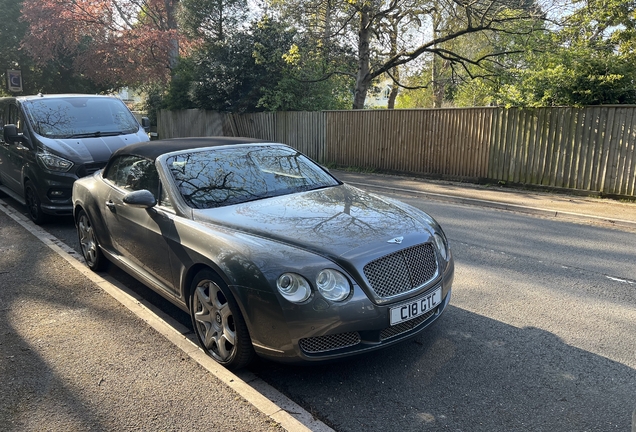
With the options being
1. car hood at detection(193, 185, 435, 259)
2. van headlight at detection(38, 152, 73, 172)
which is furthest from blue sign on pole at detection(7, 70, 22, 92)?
car hood at detection(193, 185, 435, 259)

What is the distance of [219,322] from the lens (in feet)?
11.6

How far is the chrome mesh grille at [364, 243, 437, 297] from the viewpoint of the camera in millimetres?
3239

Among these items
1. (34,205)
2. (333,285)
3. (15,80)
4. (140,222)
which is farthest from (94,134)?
(15,80)

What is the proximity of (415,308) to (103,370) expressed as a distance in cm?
223

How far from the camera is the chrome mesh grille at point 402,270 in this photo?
10.6ft

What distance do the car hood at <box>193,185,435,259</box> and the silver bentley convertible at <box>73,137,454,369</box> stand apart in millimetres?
10

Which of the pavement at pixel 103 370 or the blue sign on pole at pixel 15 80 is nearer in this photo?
the pavement at pixel 103 370

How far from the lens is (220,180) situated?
433 centimetres

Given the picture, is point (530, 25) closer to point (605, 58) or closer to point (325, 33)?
point (605, 58)

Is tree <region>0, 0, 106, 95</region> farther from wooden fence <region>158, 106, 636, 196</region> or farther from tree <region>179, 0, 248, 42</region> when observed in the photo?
wooden fence <region>158, 106, 636, 196</region>

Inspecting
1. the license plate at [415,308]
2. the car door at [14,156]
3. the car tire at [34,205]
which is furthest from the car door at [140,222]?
the car door at [14,156]

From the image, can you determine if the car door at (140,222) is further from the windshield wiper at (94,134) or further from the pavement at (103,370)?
the windshield wiper at (94,134)

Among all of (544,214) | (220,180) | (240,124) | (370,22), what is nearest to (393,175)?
(370,22)

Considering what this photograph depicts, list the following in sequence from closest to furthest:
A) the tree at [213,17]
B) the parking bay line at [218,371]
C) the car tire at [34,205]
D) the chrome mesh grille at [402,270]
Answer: the parking bay line at [218,371]
the chrome mesh grille at [402,270]
the car tire at [34,205]
the tree at [213,17]
